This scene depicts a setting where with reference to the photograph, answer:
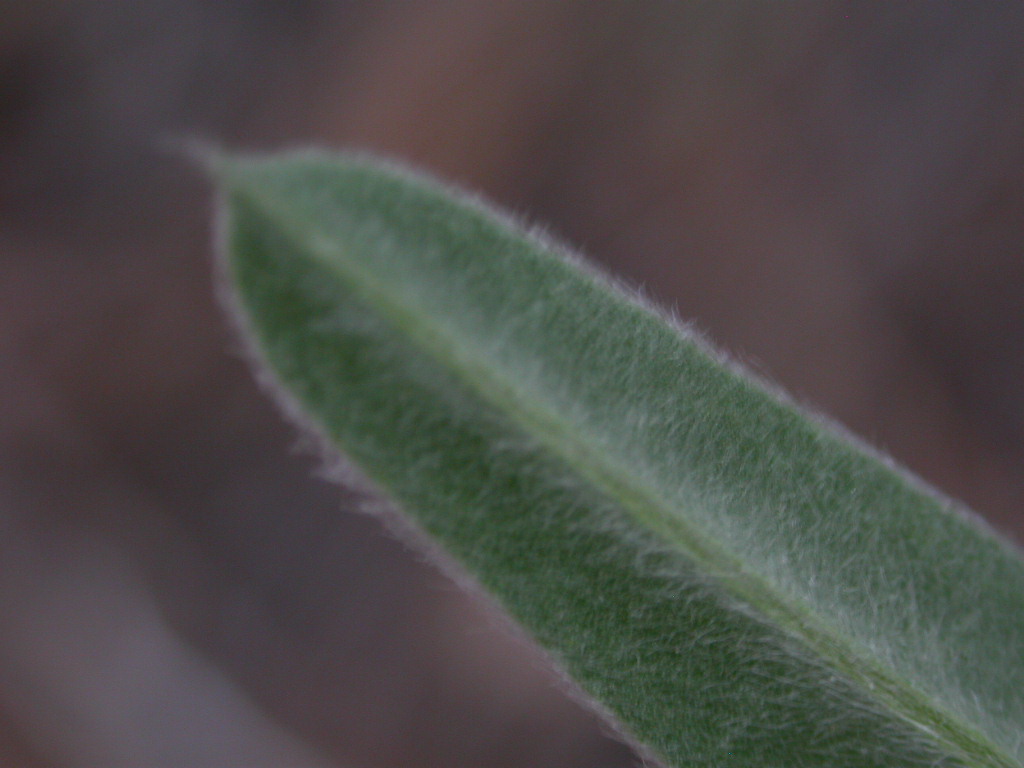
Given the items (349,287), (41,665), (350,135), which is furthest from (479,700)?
(349,287)

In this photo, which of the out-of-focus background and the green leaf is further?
the out-of-focus background

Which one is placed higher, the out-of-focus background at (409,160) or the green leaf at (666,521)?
the green leaf at (666,521)

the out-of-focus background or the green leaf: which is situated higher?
the green leaf

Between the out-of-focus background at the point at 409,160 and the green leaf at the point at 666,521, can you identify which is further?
the out-of-focus background at the point at 409,160

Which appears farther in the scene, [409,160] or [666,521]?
[409,160]
